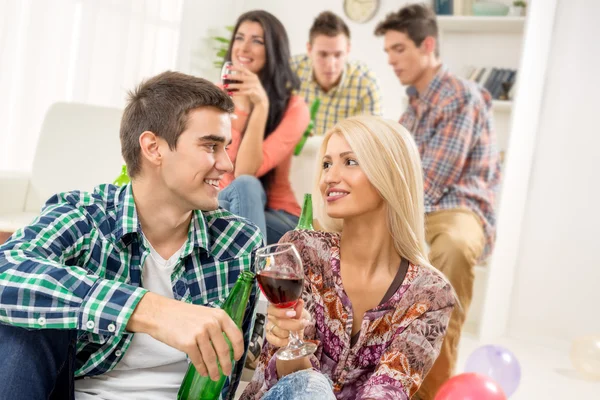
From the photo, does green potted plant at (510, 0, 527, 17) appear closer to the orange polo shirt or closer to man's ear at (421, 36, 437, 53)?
man's ear at (421, 36, 437, 53)

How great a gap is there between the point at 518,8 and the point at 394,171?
10.5 ft

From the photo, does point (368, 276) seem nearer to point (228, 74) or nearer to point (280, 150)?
point (228, 74)

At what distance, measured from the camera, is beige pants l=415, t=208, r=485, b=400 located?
2.60 metres

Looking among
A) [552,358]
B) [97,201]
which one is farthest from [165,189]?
[552,358]

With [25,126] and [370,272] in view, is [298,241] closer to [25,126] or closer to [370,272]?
[370,272]

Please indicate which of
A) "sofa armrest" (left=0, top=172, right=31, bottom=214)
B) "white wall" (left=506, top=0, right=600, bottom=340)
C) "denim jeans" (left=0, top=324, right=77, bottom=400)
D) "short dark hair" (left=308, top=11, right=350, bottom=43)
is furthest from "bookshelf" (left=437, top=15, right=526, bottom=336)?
"denim jeans" (left=0, top=324, right=77, bottom=400)

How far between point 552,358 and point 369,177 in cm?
275

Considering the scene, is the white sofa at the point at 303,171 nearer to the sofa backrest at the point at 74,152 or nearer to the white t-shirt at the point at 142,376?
the sofa backrest at the point at 74,152

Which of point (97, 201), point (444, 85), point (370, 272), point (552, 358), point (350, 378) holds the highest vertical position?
point (444, 85)

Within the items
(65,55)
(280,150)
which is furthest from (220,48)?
(280,150)

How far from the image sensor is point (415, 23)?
10.9ft

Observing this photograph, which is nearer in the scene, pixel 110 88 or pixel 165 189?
pixel 165 189

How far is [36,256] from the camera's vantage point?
1184mm

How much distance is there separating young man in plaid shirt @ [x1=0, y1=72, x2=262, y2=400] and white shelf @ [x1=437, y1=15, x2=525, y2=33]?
3.35m
